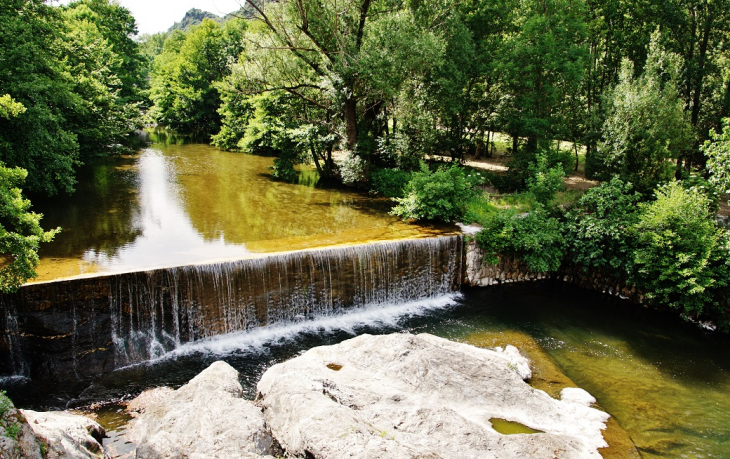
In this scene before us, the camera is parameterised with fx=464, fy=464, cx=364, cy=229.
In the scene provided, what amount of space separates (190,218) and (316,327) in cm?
560

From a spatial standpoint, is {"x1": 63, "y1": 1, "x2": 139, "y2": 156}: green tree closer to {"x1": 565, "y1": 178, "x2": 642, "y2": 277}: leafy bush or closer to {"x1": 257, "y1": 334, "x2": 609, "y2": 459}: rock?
{"x1": 257, "y1": 334, "x2": 609, "y2": 459}: rock

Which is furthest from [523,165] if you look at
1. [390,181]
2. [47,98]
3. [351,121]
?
[47,98]

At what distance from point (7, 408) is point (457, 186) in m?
12.1

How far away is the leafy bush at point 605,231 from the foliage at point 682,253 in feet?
1.43

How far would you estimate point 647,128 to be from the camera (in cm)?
1498

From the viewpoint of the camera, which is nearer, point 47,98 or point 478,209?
point 47,98

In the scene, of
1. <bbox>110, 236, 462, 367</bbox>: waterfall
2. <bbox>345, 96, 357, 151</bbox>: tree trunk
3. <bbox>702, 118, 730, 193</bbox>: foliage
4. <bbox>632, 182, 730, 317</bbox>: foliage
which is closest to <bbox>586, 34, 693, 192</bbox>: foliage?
<bbox>632, 182, 730, 317</bbox>: foliage

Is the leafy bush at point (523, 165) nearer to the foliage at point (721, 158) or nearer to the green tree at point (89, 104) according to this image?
the foliage at point (721, 158)

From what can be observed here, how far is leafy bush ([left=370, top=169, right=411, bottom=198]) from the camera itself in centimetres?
1778

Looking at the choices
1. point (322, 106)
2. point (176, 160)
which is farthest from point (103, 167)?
point (322, 106)

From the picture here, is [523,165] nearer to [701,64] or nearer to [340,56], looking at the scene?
[340,56]

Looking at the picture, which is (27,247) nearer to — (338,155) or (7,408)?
(7,408)

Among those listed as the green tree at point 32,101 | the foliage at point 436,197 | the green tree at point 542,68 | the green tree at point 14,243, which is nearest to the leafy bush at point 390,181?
the foliage at point 436,197

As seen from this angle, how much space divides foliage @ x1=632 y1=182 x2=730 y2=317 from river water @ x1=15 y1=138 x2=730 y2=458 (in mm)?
795
